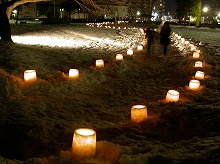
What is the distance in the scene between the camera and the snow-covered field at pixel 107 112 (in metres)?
4.70

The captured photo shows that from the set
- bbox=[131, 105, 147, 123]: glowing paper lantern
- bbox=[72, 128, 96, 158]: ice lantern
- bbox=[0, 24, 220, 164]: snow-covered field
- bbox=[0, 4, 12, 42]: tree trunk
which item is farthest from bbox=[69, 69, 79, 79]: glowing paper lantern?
bbox=[0, 4, 12, 42]: tree trunk

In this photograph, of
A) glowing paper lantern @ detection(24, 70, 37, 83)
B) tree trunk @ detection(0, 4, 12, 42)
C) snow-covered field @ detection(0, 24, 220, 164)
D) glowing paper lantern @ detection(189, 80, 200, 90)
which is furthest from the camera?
tree trunk @ detection(0, 4, 12, 42)

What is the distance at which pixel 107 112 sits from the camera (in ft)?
24.4

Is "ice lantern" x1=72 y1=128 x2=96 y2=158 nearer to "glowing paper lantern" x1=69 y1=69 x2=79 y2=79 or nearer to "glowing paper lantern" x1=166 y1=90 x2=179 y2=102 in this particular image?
"glowing paper lantern" x1=166 y1=90 x2=179 y2=102

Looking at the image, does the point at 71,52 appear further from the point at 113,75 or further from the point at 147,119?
the point at 147,119

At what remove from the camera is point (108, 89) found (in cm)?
953

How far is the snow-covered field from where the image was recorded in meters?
4.70

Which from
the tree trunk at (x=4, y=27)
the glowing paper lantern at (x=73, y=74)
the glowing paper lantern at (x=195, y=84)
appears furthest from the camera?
the tree trunk at (x=4, y=27)

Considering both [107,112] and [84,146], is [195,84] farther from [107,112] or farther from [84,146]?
[84,146]

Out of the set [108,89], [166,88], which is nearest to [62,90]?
[108,89]

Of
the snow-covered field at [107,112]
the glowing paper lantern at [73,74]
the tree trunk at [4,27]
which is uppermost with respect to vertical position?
the tree trunk at [4,27]

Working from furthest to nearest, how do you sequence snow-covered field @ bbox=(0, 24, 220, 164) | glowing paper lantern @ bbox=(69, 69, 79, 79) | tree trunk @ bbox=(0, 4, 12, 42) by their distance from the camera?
tree trunk @ bbox=(0, 4, 12, 42), glowing paper lantern @ bbox=(69, 69, 79, 79), snow-covered field @ bbox=(0, 24, 220, 164)

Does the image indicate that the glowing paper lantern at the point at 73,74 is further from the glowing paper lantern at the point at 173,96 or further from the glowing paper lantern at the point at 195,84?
the glowing paper lantern at the point at 195,84

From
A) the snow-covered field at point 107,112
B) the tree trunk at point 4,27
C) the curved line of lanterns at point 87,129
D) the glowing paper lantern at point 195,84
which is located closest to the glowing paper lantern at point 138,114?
the curved line of lanterns at point 87,129
